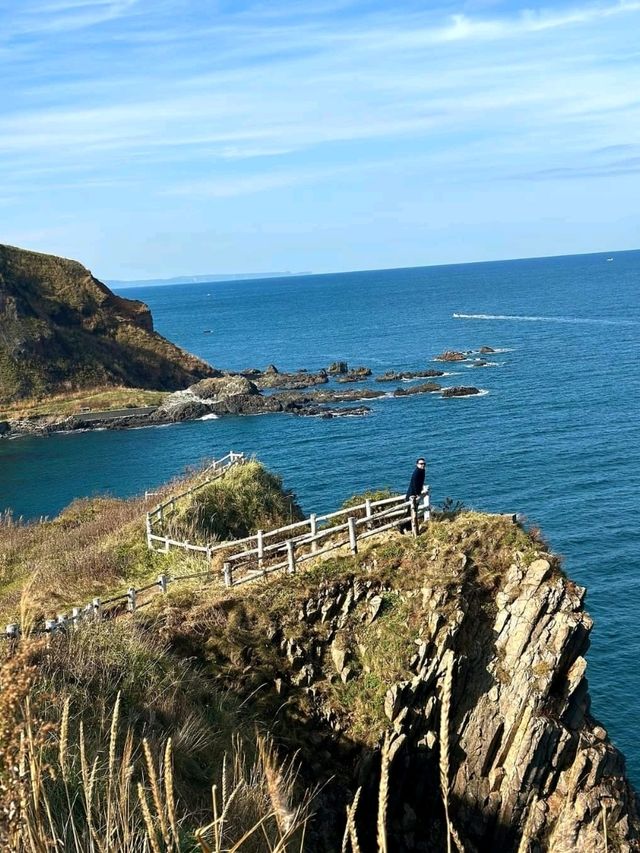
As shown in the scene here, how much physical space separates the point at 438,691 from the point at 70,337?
89.6 m

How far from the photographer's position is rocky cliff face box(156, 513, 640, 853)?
51.0 ft

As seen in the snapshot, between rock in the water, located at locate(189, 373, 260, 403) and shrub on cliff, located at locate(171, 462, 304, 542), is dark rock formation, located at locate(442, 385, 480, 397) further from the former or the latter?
shrub on cliff, located at locate(171, 462, 304, 542)

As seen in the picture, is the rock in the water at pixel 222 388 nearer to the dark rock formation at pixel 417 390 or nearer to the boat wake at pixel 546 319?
the dark rock formation at pixel 417 390

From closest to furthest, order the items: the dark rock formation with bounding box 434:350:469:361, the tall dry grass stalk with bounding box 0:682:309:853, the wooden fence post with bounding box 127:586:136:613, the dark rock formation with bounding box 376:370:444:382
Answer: the tall dry grass stalk with bounding box 0:682:309:853 → the wooden fence post with bounding box 127:586:136:613 → the dark rock formation with bounding box 376:370:444:382 → the dark rock formation with bounding box 434:350:469:361

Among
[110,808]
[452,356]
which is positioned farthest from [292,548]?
[452,356]

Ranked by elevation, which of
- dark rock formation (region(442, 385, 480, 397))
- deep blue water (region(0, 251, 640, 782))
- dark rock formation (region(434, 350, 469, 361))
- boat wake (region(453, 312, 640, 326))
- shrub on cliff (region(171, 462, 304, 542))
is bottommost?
deep blue water (region(0, 251, 640, 782))

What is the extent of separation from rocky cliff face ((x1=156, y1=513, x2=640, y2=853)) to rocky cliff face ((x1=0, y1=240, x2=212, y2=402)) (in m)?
77.1

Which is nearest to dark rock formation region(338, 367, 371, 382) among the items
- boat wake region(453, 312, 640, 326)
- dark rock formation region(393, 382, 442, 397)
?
dark rock formation region(393, 382, 442, 397)

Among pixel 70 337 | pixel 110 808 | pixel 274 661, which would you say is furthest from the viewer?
pixel 70 337

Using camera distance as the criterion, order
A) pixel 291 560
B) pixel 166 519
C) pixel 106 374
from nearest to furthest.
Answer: pixel 291 560
pixel 166 519
pixel 106 374

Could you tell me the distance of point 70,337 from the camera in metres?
98.2

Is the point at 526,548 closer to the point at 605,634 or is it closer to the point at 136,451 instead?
the point at 605,634

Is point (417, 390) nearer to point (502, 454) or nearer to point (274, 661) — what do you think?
point (502, 454)

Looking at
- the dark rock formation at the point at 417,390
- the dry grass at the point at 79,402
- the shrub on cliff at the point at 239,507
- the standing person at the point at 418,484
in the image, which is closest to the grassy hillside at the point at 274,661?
the standing person at the point at 418,484
